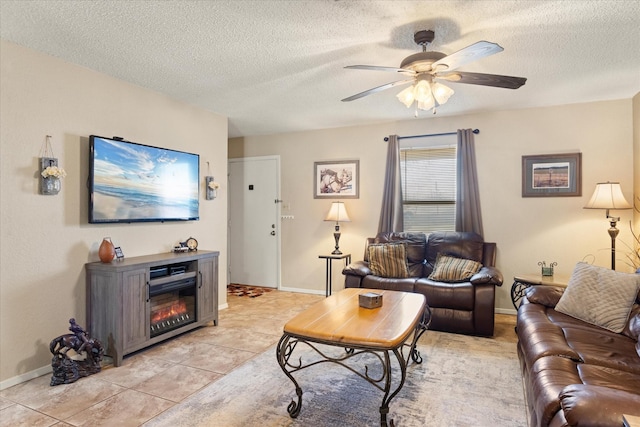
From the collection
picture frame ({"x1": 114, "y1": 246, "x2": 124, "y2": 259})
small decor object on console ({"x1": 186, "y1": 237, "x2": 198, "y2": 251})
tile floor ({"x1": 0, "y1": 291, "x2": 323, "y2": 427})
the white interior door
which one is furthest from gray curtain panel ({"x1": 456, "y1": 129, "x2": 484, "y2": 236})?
picture frame ({"x1": 114, "y1": 246, "x2": 124, "y2": 259})

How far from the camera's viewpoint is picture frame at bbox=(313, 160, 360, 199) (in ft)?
17.2

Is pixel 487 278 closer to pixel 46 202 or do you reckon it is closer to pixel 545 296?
pixel 545 296

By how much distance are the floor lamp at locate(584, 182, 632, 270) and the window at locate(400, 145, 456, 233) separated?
1.49m

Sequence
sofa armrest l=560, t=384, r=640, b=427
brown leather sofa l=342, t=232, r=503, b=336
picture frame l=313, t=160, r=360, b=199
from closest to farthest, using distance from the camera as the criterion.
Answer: sofa armrest l=560, t=384, r=640, b=427 < brown leather sofa l=342, t=232, r=503, b=336 < picture frame l=313, t=160, r=360, b=199

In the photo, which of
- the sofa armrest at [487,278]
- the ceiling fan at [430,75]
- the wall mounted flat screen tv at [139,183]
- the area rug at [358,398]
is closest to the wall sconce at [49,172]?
the wall mounted flat screen tv at [139,183]

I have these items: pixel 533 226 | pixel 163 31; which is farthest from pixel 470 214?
pixel 163 31

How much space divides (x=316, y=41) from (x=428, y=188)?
2825 millimetres

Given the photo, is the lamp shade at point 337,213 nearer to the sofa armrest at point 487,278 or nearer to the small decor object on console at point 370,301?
the sofa armrest at point 487,278

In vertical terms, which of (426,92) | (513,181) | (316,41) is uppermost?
(316,41)

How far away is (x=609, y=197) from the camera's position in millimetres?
3611

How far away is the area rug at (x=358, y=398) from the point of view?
7.04 ft

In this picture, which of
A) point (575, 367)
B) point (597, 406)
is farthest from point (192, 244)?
point (597, 406)

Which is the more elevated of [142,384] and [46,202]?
[46,202]

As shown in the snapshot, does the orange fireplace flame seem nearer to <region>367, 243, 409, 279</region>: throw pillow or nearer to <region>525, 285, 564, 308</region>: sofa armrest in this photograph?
<region>367, 243, 409, 279</region>: throw pillow
